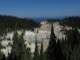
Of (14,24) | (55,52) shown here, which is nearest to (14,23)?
(14,24)

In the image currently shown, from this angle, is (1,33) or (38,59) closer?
(38,59)

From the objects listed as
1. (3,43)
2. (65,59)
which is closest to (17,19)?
(3,43)

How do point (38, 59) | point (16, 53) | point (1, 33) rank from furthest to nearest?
1. point (1, 33)
2. point (16, 53)
3. point (38, 59)

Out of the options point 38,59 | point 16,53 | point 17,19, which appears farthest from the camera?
point 17,19

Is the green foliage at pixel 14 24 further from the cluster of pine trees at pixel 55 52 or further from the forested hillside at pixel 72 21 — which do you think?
the cluster of pine trees at pixel 55 52

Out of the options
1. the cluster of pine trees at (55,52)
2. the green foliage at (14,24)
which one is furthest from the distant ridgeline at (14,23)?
the cluster of pine trees at (55,52)

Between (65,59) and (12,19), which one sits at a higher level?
(12,19)

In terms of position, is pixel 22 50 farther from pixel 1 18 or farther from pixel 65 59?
pixel 1 18

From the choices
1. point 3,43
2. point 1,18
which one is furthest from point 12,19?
point 3,43

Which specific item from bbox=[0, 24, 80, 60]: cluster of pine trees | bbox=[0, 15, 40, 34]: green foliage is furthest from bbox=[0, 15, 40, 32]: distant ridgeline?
bbox=[0, 24, 80, 60]: cluster of pine trees
